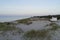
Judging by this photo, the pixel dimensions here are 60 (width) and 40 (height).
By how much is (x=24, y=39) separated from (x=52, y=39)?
2.04m

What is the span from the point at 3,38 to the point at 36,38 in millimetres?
2586

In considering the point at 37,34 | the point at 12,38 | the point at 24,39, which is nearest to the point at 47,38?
the point at 37,34

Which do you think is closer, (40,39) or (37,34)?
(40,39)

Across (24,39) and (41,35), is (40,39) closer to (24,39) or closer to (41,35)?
(41,35)

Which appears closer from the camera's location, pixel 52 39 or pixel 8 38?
pixel 52 39

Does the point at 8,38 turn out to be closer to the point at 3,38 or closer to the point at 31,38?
the point at 3,38

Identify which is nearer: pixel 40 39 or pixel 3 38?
pixel 40 39

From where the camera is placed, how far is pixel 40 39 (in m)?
8.91

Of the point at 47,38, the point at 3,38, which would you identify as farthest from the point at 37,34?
the point at 3,38

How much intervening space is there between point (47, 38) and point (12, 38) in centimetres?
266

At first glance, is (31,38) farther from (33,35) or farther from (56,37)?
(56,37)

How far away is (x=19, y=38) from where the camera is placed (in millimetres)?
9484

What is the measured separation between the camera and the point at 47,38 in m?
9.04

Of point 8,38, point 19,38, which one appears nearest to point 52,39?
point 19,38
